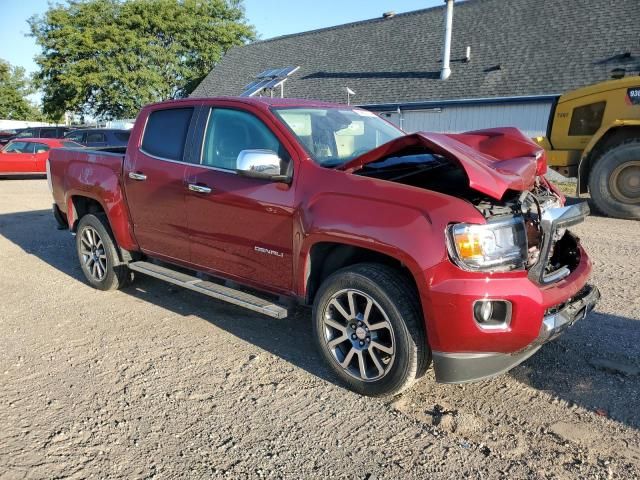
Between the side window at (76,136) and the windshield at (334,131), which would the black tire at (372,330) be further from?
the side window at (76,136)

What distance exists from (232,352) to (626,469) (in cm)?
265

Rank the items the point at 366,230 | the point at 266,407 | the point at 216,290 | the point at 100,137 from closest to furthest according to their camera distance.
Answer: the point at 366,230 → the point at 266,407 → the point at 216,290 → the point at 100,137

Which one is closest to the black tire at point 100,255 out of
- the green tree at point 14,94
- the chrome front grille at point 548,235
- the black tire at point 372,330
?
the black tire at point 372,330

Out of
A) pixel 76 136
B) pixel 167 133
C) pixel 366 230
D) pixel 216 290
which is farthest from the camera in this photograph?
pixel 76 136

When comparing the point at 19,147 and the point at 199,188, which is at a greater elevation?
the point at 199,188

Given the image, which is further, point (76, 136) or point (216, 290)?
point (76, 136)

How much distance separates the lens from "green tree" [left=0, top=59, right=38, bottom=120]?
62.7 m

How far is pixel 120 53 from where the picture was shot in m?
35.4

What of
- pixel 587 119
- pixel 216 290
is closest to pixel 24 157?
pixel 216 290

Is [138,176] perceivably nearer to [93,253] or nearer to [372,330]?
[93,253]

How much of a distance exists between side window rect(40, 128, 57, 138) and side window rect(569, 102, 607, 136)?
2121 cm

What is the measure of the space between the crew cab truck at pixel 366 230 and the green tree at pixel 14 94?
226 feet

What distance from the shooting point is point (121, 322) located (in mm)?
4812

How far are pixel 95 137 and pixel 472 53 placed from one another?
1371 centimetres
